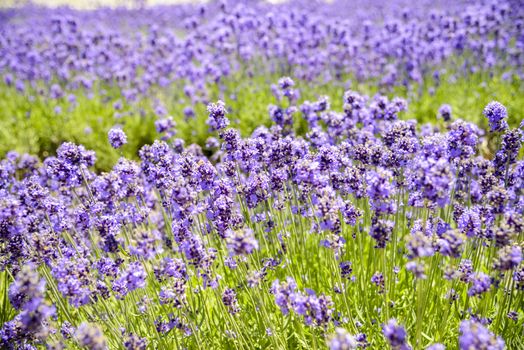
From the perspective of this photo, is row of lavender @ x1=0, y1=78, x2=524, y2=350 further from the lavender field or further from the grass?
the grass

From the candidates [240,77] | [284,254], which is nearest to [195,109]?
[240,77]

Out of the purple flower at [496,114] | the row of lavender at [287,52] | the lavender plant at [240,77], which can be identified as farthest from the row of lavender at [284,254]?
the row of lavender at [287,52]

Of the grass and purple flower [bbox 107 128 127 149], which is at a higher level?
purple flower [bbox 107 128 127 149]

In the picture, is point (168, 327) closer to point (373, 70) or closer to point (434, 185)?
point (434, 185)

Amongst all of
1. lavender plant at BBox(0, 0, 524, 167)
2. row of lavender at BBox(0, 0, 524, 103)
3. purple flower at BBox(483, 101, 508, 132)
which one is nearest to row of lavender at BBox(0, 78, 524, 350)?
purple flower at BBox(483, 101, 508, 132)

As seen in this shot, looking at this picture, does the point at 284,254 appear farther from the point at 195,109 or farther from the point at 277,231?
the point at 195,109

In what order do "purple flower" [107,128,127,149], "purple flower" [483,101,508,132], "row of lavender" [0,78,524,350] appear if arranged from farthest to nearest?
"purple flower" [107,128,127,149] < "purple flower" [483,101,508,132] < "row of lavender" [0,78,524,350]

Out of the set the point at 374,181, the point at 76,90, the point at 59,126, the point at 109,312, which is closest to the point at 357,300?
the point at 374,181

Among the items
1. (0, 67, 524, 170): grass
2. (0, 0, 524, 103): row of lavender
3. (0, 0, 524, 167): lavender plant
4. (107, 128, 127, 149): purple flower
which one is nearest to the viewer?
(107, 128, 127, 149): purple flower
